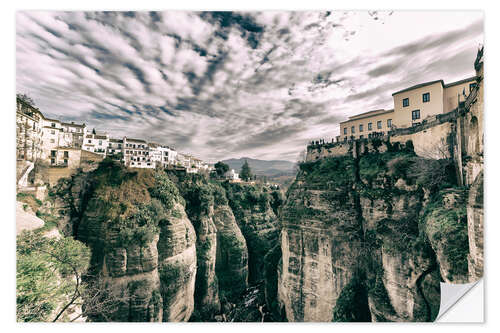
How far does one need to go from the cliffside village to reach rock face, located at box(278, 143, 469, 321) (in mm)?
6130

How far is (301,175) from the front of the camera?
823 centimetres

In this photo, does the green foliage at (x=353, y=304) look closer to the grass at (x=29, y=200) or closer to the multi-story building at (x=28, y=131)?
the grass at (x=29, y=200)

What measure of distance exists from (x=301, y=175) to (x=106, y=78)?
7.30 meters

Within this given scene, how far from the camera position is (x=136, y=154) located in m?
7.20

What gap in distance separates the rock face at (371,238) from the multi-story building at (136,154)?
6.05 metres

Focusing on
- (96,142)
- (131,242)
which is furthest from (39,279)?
(96,142)

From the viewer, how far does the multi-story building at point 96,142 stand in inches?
214

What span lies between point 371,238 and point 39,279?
8039 millimetres

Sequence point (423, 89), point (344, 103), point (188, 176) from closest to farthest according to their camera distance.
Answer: point (423, 89)
point (344, 103)
point (188, 176)

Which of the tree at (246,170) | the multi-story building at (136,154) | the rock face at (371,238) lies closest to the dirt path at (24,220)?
the multi-story building at (136,154)

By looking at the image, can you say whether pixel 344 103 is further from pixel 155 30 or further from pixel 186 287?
pixel 186 287
